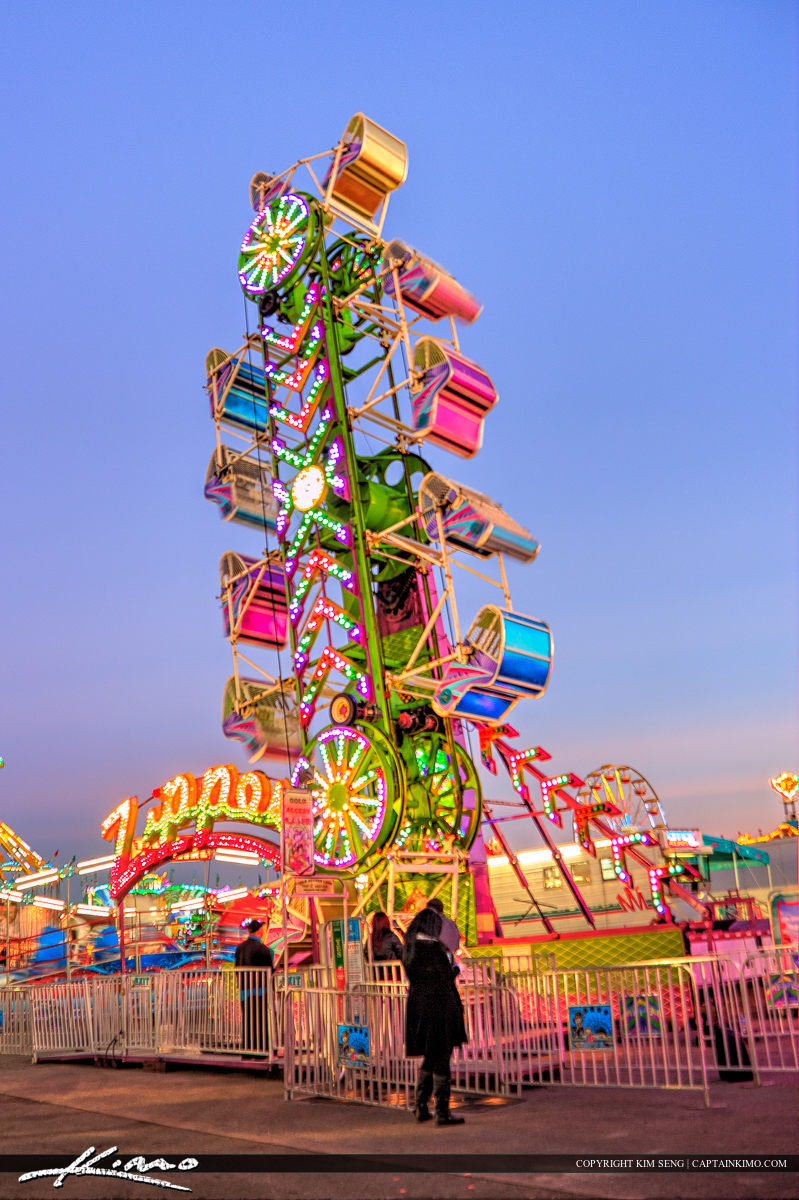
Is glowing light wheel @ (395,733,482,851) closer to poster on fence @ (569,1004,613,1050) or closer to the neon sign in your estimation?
the neon sign

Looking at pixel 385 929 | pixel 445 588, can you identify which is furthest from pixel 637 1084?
pixel 445 588

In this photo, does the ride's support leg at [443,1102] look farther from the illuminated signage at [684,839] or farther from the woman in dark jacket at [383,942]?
the illuminated signage at [684,839]

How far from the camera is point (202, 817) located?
20.4 m

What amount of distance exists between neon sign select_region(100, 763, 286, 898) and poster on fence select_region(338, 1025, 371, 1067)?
9.81 metres

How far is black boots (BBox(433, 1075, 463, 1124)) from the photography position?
829cm

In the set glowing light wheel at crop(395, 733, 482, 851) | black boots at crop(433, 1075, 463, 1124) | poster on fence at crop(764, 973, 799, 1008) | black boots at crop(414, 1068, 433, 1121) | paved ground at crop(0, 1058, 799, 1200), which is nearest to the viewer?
paved ground at crop(0, 1058, 799, 1200)

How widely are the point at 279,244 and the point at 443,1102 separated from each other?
18.3 metres

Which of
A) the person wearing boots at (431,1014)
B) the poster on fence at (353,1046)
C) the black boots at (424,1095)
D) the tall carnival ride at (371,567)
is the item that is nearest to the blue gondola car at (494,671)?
the tall carnival ride at (371,567)

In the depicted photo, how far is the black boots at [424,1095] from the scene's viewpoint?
8539 mm

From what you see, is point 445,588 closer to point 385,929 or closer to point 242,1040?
point 385,929

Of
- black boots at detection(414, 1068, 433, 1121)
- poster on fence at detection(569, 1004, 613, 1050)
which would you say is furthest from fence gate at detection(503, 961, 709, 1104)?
black boots at detection(414, 1068, 433, 1121)

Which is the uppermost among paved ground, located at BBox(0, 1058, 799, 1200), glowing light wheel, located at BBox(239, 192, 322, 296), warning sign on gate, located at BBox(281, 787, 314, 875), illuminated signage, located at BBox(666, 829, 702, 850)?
glowing light wheel, located at BBox(239, 192, 322, 296)

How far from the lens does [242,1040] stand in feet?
42.3

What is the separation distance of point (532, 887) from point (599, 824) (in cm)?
520
